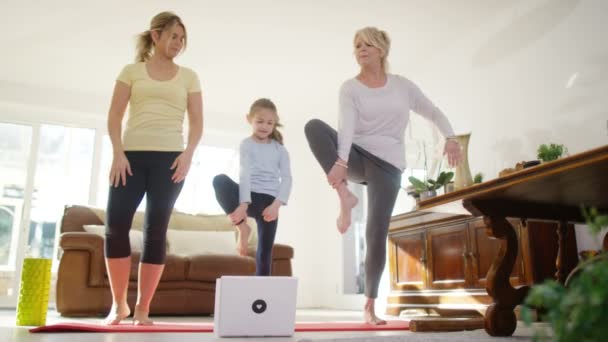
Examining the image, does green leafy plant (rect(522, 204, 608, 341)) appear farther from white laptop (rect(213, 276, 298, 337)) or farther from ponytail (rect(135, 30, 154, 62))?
ponytail (rect(135, 30, 154, 62))

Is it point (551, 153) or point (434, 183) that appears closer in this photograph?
point (551, 153)

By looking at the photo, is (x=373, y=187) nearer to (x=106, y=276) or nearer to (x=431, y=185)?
(x=431, y=185)

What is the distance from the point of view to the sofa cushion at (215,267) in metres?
4.10

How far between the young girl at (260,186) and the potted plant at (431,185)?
68.9 inches

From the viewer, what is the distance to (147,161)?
2.08 meters

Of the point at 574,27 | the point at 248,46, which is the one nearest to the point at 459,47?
the point at 574,27

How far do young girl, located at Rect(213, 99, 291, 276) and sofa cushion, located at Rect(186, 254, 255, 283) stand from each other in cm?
199

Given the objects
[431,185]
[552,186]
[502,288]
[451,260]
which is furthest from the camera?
[431,185]

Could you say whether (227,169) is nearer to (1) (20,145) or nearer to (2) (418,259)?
(1) (20,145)

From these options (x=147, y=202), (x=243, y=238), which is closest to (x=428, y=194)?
(x=243, y=238)

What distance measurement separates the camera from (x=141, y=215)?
4.69 m

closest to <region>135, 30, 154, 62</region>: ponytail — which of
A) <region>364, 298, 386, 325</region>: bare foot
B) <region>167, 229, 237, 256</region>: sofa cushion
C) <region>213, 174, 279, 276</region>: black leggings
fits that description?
<region>213, 174, 279, 276</region>: black leggings

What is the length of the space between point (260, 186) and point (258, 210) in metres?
0.11

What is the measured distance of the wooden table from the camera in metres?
1.48
